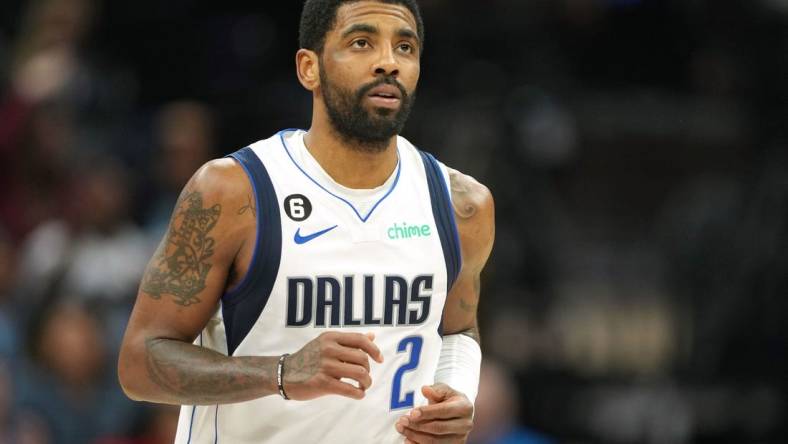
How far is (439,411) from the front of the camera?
14.7 ft

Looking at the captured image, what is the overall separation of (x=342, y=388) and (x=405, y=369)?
67cm

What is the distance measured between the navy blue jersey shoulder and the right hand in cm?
81

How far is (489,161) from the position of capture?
427 inches

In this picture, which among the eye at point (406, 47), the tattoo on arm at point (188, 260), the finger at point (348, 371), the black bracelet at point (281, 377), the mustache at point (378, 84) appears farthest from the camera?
the eye at point (406, 47)

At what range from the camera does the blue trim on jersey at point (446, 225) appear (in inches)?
198

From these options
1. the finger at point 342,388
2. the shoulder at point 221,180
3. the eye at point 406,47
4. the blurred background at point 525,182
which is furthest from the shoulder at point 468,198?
the blurred background at point 525,182

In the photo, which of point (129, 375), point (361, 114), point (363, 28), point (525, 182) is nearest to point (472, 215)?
point (361, 114)

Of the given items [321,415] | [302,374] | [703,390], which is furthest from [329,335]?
[703,390]

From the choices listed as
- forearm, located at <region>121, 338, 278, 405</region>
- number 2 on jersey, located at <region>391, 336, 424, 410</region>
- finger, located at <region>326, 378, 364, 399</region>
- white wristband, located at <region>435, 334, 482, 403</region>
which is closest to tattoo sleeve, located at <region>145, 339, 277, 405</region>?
forearm, located at <region>121, 338, 278, 405</region>

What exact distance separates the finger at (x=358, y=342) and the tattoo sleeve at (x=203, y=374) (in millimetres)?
321

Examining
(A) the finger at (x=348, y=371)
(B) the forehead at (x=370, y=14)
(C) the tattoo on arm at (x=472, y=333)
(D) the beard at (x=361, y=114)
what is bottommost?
(A) the finger at (x=348, y=371)

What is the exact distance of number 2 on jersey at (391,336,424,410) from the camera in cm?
489

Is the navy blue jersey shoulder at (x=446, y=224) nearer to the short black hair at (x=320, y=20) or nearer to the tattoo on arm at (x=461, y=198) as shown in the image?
the tattoo on arm at (x=461, y=198)

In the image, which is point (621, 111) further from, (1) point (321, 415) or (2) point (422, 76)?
(1) point (321, 415)
